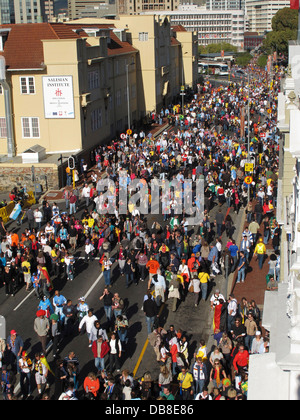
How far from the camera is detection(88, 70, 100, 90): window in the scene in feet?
145

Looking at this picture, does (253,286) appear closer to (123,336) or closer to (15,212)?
(123,336)

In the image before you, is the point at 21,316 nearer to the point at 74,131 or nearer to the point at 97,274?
the point at 97,274

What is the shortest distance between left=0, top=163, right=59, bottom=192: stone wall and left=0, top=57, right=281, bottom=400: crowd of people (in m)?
1.15

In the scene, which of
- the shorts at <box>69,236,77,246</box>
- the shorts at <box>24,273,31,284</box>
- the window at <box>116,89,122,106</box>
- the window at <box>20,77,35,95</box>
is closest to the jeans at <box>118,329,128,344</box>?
the shorts at <box>24,273,31,284</box>

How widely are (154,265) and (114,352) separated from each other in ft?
17.1

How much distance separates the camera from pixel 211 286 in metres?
21.9

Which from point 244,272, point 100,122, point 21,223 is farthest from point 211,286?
point 100,122

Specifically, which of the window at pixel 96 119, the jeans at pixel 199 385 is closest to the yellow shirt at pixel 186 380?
the jeans at pixel 199 385

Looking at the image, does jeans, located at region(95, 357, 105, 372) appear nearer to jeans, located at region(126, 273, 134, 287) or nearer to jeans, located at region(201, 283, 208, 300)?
jeans, located at region(201, 283, 208, 300)

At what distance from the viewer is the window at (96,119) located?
4499 cm

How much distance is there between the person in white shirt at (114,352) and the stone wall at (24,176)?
72.8 feet

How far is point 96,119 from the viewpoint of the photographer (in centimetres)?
4575

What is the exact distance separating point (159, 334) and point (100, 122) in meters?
32.2

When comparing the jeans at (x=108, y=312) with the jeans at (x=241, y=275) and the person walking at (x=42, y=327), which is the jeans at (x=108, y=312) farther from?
the jeans at (x=241, y=275)
